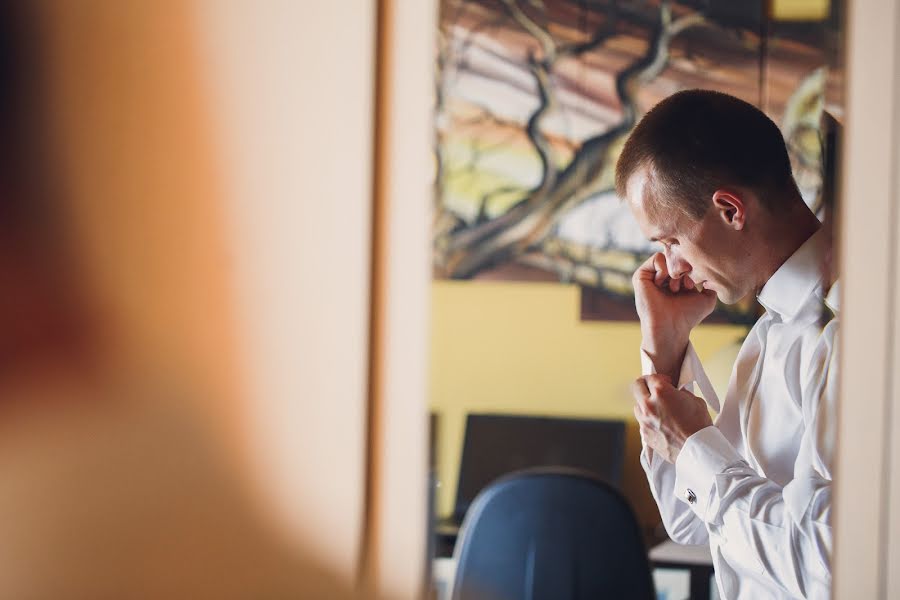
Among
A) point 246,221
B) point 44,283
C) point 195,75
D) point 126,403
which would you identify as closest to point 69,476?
point 126,403

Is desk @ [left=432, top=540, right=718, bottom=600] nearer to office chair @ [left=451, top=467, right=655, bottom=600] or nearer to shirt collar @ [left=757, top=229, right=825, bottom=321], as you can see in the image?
office chair @ [left=451, top=467, right=655, bottom=600]

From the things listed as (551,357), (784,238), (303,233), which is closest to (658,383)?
(551,357)

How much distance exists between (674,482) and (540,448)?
157mm

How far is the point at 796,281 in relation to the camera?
1.00 m

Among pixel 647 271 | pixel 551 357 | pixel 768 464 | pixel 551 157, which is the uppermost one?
pixel 551 157

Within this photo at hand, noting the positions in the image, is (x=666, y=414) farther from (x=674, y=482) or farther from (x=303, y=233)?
(x=303, y=233)

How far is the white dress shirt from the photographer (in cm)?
96

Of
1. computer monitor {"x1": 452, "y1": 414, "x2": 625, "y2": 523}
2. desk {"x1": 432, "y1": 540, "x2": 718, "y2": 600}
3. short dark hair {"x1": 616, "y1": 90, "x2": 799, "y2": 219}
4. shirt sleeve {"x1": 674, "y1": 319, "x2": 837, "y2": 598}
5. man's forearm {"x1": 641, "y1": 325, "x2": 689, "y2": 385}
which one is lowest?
desk {"x1": 432, "y1": 540, "x2": 718, "y2": 600}

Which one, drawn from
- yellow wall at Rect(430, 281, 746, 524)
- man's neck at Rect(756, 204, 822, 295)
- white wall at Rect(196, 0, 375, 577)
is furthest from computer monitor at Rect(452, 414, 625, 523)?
man's neck at Rect(756, 204, 822, 295)

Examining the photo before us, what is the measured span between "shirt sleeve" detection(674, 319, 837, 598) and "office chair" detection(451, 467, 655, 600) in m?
0.09

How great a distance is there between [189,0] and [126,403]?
1.64ft

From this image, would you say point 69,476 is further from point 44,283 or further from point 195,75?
point 195,75

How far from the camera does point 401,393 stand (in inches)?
39.9

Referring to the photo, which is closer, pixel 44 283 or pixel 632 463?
pixel 632 463
